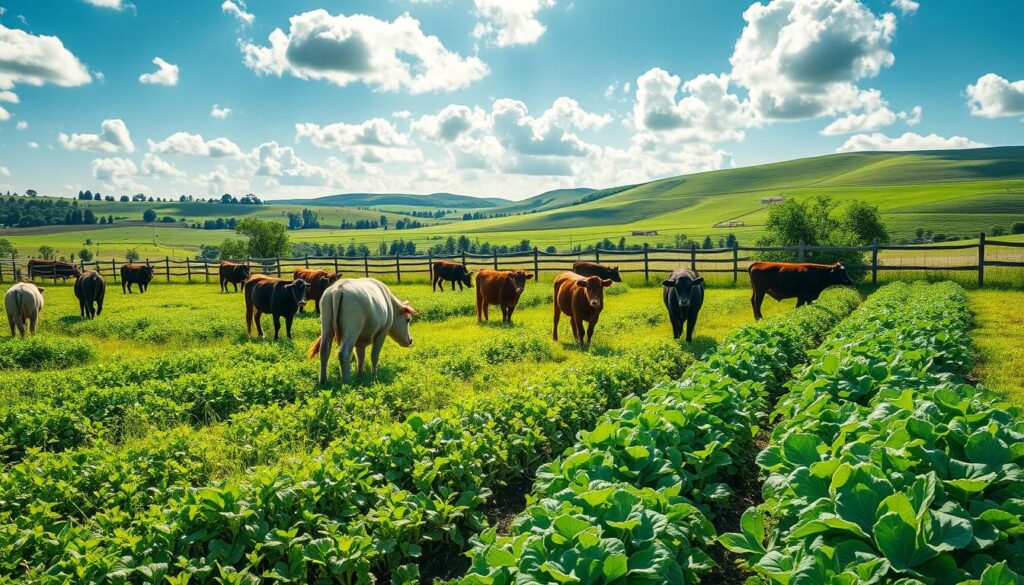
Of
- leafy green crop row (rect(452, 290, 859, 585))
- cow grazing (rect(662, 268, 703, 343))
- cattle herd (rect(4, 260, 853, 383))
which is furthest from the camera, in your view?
cow grazing (rect(662, 268, 703, 343))

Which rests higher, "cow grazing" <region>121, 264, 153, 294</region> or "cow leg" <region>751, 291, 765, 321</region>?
"cow grazing" <region>121, 264, 153, 294</region>

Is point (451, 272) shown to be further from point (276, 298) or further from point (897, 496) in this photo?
point (897, 496)

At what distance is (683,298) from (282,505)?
976 cm

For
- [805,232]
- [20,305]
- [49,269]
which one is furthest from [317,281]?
[49,269]

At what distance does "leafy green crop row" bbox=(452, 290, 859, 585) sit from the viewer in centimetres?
272

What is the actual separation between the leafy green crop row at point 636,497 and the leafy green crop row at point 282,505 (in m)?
0.84

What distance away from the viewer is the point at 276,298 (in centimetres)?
1463

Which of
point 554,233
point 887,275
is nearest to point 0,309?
point 887,275

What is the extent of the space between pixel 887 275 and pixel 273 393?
80.1ft

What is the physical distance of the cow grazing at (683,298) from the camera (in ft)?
40.4

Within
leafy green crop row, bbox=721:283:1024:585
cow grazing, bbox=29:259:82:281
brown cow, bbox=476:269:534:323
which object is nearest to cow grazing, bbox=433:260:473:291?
brown cow, bbox=476:269:534:323

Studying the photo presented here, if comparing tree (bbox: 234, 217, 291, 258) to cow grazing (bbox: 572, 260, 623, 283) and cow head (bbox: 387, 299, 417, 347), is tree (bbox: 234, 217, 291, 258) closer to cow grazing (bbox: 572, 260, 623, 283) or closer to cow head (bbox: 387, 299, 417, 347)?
cow grazing (bbox: 572, 260, 623, 283)

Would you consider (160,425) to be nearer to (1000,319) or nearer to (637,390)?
(637,390)

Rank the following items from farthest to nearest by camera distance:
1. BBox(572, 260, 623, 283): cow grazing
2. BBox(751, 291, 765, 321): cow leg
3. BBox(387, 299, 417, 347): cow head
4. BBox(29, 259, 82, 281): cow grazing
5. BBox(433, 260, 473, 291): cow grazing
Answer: BBox(29, 259, 82, 281): cow grazing < BBox(433, 260, 473, 291): cow grazing < BBox(572, 260, 623, 283): cow grazing < BBox(751, 291, 765, 321): cow leg < BBox(387, 299, 417, 347): cow head
